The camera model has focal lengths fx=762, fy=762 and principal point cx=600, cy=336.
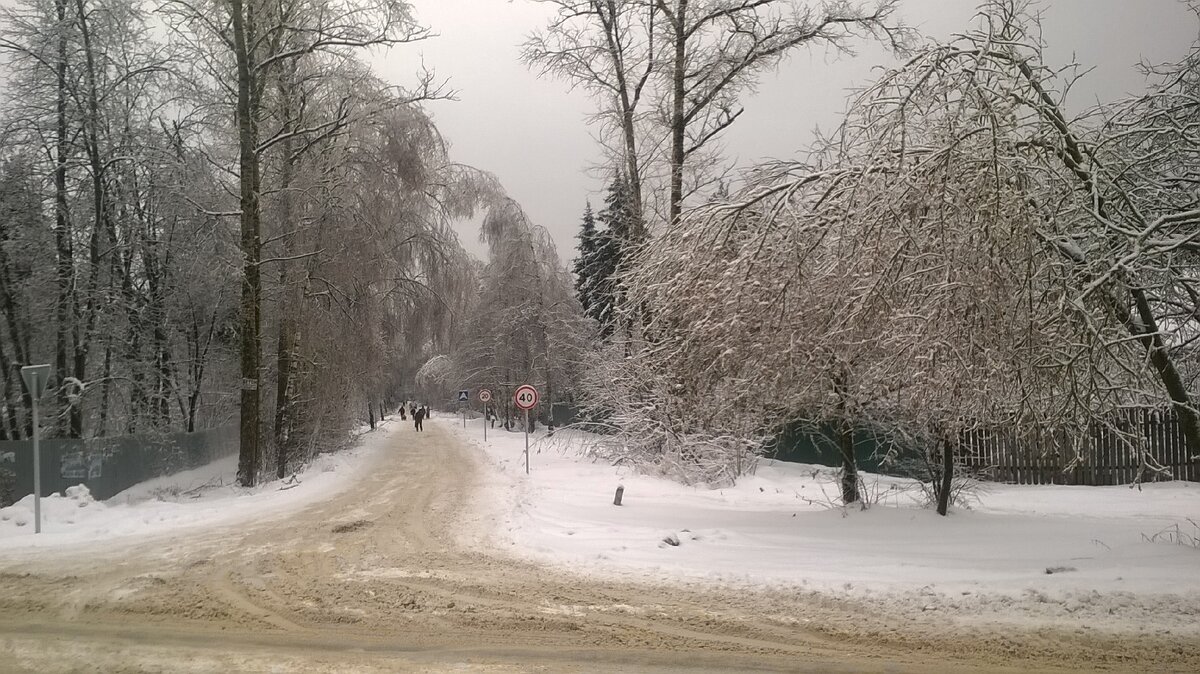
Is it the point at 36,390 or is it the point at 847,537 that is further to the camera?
the point at 36,390

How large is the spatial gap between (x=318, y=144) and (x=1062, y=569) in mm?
18443

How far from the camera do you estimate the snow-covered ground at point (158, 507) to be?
1117 cm

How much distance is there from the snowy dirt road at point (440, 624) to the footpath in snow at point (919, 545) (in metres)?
0.62

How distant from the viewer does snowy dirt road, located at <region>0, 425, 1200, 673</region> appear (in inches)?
208

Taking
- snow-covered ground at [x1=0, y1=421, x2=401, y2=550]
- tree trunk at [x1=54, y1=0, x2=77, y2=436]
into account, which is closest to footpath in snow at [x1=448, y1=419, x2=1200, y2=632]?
snow-covered ground at [x1=0, y1=421, x2=401, y2=550]

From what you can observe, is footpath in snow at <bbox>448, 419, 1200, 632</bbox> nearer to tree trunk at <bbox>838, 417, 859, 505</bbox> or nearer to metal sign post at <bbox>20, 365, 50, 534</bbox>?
tree trunk at <bbox>838, 417, 859, 505</bbox>

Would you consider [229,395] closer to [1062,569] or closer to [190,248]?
[190,248]

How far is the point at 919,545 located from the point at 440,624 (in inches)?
218

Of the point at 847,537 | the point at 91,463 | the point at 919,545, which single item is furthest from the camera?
the point at 91,463

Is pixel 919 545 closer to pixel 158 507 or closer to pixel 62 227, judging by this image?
pixel 158 507

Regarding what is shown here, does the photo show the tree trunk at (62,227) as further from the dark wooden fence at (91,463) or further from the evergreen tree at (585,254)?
the evergreen tree at (585,254)

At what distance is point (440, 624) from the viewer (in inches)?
245

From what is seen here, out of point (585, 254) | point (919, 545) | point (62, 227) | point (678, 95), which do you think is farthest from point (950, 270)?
point (585, 254)

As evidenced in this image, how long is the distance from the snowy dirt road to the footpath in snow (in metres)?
0.62
